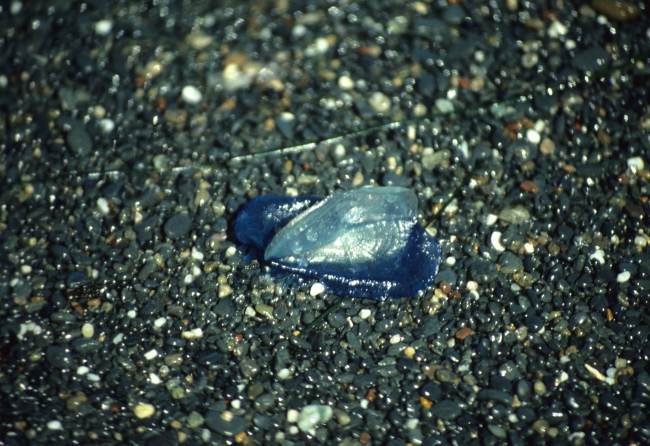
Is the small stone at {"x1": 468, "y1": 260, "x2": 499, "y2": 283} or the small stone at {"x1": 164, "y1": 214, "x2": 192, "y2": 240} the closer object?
the small stone at {"x1": 468, "y1": 260, "x2": 499, "y2": 283}

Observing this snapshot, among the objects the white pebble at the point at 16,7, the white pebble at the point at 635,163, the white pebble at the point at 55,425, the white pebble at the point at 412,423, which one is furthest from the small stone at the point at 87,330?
the white pebble at the point at 635,163

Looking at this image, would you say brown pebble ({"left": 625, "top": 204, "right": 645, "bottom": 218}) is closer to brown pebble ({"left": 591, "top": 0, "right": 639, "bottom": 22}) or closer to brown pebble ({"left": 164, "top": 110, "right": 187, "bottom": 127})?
brown pebble ({"left": 591, "top": 0, "right": 639, "bottom": 22})

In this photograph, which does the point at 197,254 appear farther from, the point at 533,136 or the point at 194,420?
the point at 533,136

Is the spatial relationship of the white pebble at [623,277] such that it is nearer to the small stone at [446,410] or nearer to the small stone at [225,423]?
the small stone at [446,410]

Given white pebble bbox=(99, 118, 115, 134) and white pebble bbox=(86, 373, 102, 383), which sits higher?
white pebble bbox=(99, 118, 115, 134)

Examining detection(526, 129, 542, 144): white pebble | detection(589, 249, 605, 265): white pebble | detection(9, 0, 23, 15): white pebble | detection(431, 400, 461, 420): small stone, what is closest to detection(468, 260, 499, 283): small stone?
detection(589, 249, 605, 265): white pebble

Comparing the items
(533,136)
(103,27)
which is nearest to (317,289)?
(533,136)
